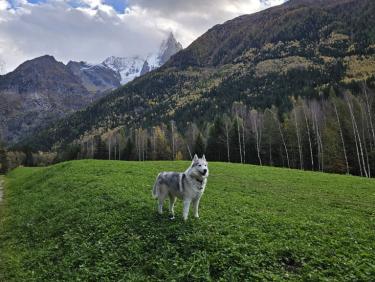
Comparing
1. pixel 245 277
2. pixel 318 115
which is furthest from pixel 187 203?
pixel 318 115

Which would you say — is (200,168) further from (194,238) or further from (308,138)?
(308,138)

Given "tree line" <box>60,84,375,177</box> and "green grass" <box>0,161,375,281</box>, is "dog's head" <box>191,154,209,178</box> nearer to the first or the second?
"green grass" <box>0,161,375,281</box>

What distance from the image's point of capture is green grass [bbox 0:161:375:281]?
Answer: 13.5 meters

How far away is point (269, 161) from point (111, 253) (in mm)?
74354

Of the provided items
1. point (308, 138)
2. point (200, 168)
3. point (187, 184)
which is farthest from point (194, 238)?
point (308, 138)

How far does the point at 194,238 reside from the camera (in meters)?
15.7

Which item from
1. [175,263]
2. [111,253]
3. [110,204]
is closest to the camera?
[175,263]

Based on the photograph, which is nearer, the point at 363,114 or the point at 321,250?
the point at 321,250

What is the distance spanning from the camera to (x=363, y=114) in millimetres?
66375

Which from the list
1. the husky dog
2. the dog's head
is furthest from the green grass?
the dog's head

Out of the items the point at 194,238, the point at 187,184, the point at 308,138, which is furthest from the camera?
the point at 308,138

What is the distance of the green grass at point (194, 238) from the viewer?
13484mm

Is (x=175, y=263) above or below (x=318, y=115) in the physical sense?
below

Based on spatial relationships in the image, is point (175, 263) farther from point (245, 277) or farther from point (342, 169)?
point (342, 169)
